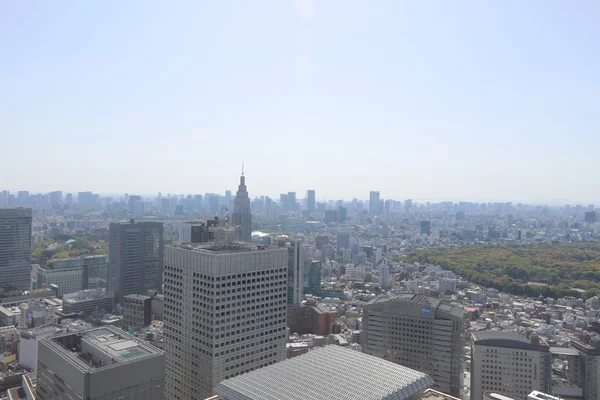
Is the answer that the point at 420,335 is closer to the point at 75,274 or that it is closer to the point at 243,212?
the point at 75,274

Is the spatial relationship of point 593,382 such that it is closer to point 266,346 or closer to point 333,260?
point 266,346

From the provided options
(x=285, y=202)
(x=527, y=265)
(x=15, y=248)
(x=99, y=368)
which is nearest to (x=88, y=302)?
(x=15, y=248)

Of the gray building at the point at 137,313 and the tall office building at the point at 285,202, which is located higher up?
the tall office building at the point at 285,202

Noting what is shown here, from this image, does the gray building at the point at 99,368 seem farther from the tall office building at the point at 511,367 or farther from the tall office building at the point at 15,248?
the tall office building at the point at 15,248

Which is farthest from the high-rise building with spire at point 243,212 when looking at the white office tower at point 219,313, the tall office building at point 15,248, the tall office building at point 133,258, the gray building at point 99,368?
the gray building at point 99,368

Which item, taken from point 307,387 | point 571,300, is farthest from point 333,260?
point 307,387

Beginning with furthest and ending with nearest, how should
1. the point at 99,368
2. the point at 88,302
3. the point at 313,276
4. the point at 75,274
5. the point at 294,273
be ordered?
the point at 313,276
the point at 75,274
the point at 294,273
the point at 88,302
the point at 99,368

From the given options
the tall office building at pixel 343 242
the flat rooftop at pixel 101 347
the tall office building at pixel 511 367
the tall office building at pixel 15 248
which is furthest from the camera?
the tall office building at pixel 343 242
